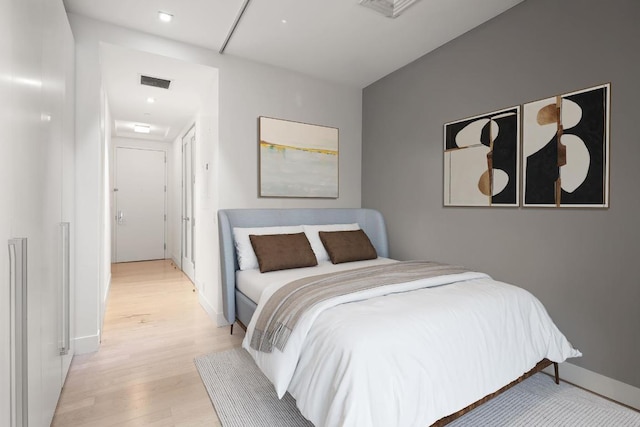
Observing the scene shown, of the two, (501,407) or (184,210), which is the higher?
(184,210)

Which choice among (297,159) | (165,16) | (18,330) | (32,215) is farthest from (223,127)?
(18,330)

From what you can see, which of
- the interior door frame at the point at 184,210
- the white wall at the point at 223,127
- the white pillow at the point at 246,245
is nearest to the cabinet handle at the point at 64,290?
the white wall at the point at 223,127

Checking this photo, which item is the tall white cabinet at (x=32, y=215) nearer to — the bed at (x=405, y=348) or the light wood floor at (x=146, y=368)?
the light wood floor at (x=146, y=368)

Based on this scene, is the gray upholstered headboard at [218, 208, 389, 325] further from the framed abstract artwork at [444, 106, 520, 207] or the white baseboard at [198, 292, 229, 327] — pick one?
the framed abstract artwork at [444, 106, 520, 207]

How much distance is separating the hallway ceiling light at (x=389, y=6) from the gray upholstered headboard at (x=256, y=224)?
1.97 metres

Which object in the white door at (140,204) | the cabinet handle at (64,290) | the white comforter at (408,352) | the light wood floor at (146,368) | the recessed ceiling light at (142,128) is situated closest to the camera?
the white comforter at (408,352)

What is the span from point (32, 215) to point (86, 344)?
175 cm

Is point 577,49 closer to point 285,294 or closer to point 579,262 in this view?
point 579,262

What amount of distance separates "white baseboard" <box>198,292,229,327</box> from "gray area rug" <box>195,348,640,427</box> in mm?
899

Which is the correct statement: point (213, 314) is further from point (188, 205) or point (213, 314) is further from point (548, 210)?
point (548, 210)

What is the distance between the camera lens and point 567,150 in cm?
216

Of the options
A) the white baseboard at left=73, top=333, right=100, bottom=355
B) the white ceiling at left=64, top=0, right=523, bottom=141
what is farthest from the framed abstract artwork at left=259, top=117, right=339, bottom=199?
the white baseboard at left=73, top=333, right=100, bottom=355

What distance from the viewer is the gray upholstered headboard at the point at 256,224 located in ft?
9.28

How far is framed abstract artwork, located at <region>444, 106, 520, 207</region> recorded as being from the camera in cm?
248
